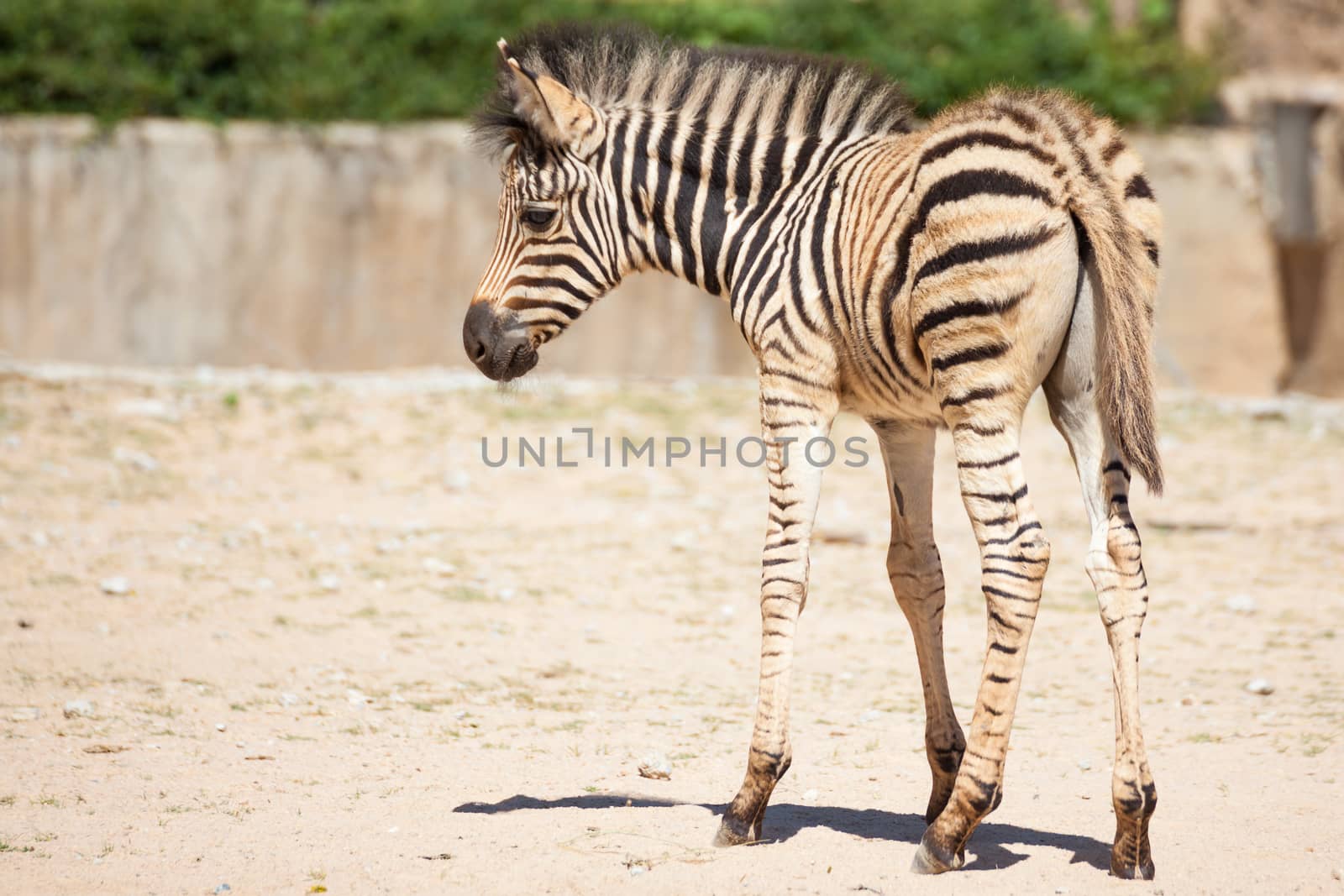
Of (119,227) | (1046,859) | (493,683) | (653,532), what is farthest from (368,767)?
(119,227)

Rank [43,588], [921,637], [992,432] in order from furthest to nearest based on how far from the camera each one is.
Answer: [43,588] < [921,637] < [992,432]

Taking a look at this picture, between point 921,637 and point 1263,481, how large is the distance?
21.0 feet

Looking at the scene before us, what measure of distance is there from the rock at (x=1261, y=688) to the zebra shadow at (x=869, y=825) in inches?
86.3

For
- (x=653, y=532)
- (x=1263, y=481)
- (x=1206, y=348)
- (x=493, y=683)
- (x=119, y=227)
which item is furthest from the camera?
(x=1206, y=348)

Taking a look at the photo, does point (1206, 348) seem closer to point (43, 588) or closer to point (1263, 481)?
point (1263, 481)

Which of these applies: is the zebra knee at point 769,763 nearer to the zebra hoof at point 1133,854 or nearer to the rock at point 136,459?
the zebra hoof at point 1133,854

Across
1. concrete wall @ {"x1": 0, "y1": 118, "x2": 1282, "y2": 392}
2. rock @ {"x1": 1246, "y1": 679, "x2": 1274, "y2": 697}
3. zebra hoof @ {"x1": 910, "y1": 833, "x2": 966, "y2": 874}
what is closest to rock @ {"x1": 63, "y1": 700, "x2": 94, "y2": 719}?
zebra hoof @ {"x1": 910, "y1": 833, "x2": 966, "y2": 874}

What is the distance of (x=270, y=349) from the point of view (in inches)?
512

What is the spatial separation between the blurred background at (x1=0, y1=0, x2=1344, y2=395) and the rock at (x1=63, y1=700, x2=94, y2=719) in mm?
7380

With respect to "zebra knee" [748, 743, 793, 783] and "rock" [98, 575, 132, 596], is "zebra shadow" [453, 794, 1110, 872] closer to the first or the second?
"zebra knee" [748, 743, 793, 783]

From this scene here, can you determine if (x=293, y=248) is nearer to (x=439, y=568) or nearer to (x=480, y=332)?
(x=439, y=568)

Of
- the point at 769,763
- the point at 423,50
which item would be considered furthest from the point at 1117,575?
the point at 423,50

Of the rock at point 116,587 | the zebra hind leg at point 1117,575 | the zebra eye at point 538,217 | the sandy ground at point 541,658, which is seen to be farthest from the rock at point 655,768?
the rock at point 116,587

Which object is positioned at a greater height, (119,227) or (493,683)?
(119,227)
